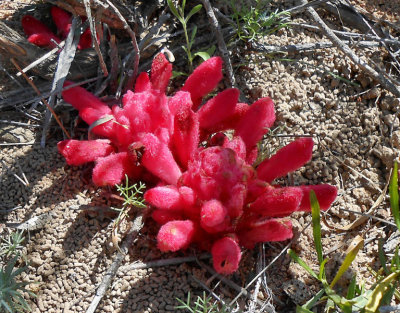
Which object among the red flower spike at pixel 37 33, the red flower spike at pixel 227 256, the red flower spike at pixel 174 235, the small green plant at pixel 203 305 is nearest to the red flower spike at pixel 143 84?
the red flower spike at pixel 37 33

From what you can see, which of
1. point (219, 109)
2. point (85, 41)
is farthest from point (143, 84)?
point (85, 41)

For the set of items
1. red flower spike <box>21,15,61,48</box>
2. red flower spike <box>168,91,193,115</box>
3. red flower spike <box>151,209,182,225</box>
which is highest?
red flower spike <box>21,15,61,48</box>

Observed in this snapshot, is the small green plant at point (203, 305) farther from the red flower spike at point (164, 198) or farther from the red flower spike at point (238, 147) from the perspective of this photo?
the red flower spike at point (238, 147)

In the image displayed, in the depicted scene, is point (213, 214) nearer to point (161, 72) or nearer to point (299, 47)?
point (161, 72)

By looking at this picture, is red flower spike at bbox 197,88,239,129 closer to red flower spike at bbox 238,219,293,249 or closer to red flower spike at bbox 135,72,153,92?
red flower spike at bbox 135,72,153,92

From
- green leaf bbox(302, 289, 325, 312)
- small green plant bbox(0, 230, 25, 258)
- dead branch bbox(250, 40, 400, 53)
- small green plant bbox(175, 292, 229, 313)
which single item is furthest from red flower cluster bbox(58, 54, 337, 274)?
dead branch bbox(250, 40, 400, 53)

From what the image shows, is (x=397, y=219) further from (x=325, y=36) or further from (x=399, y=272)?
(x=325, y=36)
